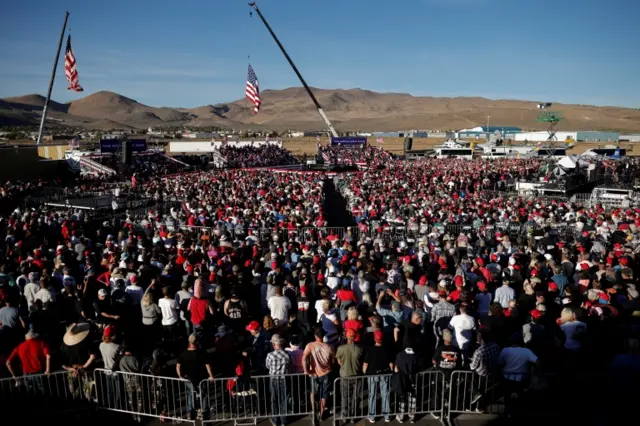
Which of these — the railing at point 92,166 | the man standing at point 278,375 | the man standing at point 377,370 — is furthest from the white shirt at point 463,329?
the railing at point 92,166

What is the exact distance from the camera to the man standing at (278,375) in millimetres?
5949

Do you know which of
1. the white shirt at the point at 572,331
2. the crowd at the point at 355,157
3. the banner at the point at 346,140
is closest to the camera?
the white shirt at the point at 572,331

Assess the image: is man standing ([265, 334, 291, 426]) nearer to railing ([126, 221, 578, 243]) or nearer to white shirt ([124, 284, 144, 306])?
white shirt ([124, 284, 144, 306])

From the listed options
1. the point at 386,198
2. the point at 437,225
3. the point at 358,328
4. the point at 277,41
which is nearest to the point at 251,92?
the point at 277,41

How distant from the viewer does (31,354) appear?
6141 millimetres

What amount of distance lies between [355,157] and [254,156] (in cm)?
1166

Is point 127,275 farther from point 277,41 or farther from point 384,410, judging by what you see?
point 277,41

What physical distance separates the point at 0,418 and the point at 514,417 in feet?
22.1

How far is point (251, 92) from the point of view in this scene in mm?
38438

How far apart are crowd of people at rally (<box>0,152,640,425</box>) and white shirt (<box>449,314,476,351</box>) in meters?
0.03

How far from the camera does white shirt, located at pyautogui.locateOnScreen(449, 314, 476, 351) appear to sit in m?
6.77

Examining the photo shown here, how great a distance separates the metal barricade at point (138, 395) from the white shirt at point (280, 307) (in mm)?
2003

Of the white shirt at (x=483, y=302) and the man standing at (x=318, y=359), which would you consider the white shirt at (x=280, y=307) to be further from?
the white shirt at (x=483, y=302)

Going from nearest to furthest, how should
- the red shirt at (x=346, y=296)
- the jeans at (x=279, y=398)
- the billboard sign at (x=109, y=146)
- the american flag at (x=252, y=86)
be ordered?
the jeans at (x=279, y=398) → the red shirt at (x=346, y=296) → the american flag at (x=252, y=86) → the billboard sign at (x=109, y=146)
